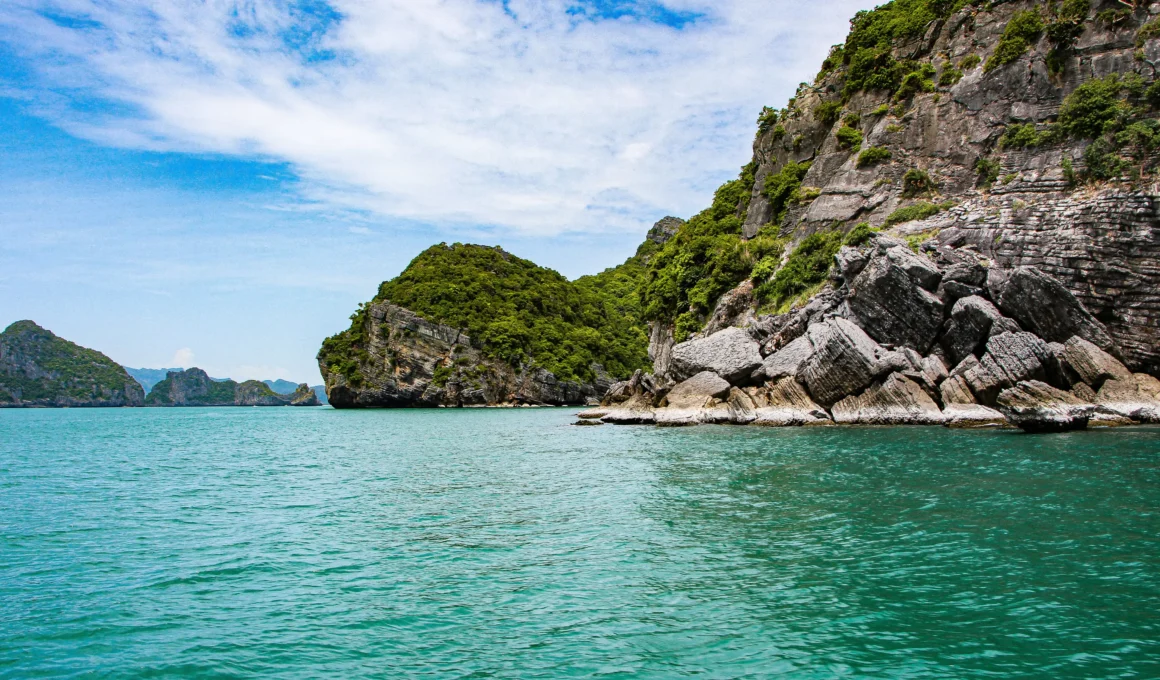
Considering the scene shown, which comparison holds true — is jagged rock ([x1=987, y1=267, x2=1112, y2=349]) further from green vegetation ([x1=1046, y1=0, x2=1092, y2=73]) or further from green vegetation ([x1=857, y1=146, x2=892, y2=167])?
green vegetation ([x1=1046, y1=0, x2=1092, y2=73])

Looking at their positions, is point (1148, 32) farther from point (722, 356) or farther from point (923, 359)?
point (722, 356)

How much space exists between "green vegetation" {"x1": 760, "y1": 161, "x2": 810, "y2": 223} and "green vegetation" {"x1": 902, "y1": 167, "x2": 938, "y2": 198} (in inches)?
412

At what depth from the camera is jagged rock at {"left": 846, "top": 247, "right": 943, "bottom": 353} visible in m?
37.0

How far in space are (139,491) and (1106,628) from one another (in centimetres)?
2447

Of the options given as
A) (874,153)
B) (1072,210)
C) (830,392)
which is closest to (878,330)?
(830,392)

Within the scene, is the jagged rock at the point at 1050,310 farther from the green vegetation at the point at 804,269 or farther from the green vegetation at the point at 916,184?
the green vegetation at the point at 916,184

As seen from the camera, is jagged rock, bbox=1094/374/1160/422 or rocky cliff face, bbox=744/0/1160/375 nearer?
jagged rock, bbox=1094/374/1160/422

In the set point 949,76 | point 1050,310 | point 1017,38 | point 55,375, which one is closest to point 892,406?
point 1050,310

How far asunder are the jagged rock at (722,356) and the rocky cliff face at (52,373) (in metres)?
166

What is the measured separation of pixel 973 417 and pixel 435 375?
7559 centimetres

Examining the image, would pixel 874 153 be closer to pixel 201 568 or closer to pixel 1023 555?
pixel 1023 555

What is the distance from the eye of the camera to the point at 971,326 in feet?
115

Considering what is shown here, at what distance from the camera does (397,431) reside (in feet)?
156

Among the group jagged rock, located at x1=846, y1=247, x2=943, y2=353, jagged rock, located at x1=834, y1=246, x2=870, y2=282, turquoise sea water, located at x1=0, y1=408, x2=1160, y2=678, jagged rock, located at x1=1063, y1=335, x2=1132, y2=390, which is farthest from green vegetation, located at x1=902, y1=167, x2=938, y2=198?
turquoise sea water, located at x1=0, y1=408, x2=1160, y2=678
